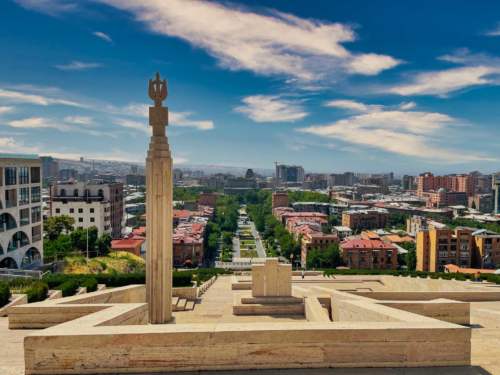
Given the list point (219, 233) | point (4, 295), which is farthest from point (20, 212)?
point (219, 233)

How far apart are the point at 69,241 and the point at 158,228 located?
3303cm

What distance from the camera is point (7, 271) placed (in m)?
24.5

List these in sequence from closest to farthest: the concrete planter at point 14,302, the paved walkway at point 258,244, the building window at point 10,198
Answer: the concrete planter at point 14,302 → the building window at point 10,198 → the paved walkway at point 258,244

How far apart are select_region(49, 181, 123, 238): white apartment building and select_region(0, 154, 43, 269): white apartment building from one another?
82.2 ft

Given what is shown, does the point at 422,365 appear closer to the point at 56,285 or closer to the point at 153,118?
the point at 153,118

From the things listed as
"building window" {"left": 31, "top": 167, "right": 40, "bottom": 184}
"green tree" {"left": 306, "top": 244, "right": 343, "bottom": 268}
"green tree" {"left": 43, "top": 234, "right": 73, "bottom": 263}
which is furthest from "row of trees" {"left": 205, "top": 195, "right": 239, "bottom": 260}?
"building window" {"left": 31, "top": 167, "right": 40, "bottom": 184}

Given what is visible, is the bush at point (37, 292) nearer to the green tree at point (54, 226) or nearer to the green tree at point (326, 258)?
the green tree at point (54, 226)

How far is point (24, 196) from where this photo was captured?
32.1 m

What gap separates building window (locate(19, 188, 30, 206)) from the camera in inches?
1243

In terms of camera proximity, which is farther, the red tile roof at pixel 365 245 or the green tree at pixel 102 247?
the red tile roof at pixel 365 245

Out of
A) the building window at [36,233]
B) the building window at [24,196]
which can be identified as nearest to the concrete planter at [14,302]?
the building window at [24,196]

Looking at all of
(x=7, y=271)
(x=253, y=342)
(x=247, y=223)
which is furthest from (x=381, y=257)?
(x=247, y=223)

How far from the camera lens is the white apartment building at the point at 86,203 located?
59969 millimetres

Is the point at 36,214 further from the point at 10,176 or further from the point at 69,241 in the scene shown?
the point at 69,241
